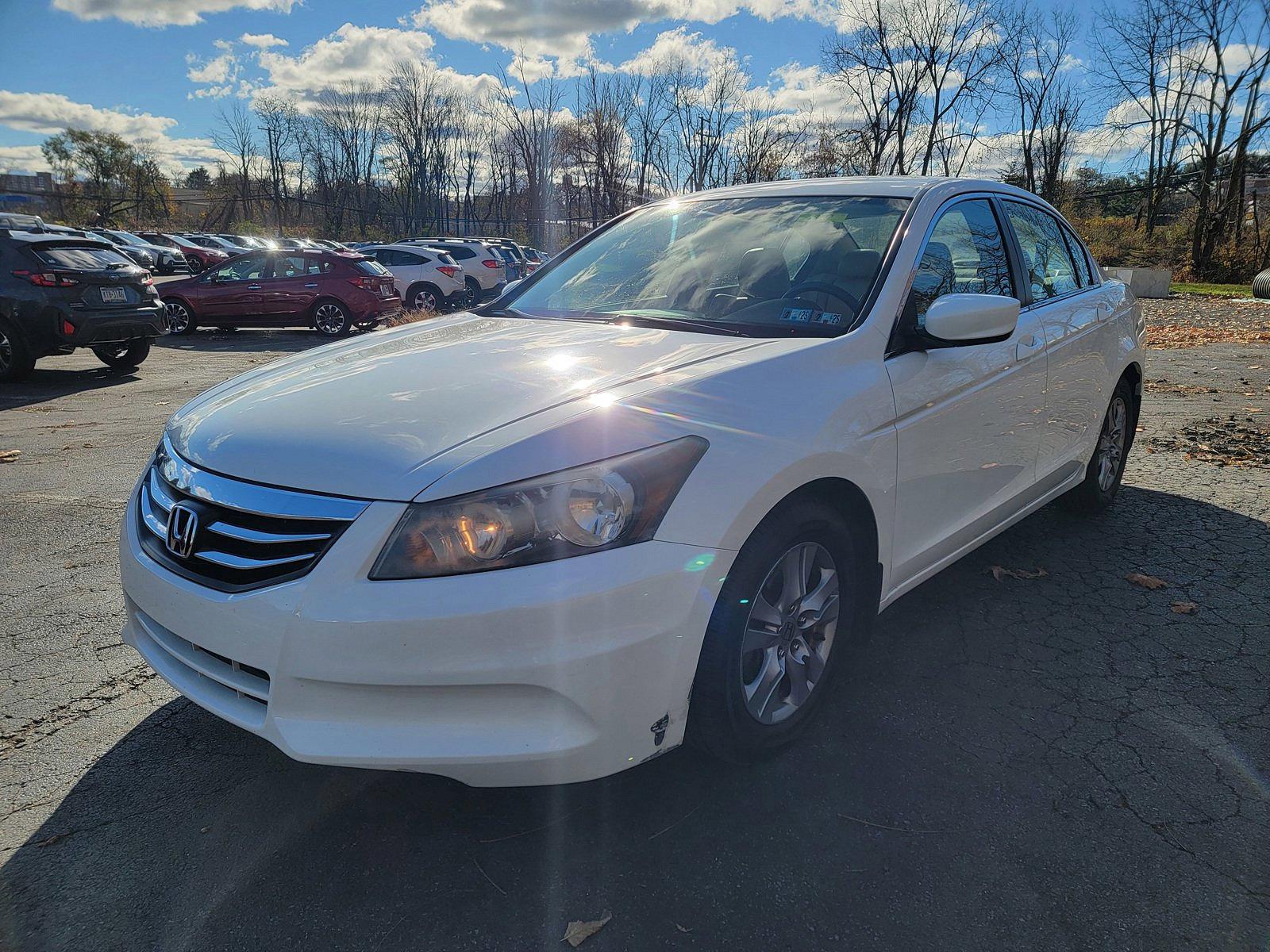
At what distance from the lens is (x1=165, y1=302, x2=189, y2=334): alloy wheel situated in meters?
15.9

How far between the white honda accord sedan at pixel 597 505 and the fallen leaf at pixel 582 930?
1.08 ft

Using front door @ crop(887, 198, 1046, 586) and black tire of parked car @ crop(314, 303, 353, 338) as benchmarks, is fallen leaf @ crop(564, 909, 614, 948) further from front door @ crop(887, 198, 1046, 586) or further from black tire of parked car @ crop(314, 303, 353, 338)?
black tire of parked car @ crop(314, 303, 353, 338)

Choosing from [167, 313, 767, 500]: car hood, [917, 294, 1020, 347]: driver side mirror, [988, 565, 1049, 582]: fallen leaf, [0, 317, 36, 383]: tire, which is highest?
[917, 294, 1020, 347]: driver side mirror

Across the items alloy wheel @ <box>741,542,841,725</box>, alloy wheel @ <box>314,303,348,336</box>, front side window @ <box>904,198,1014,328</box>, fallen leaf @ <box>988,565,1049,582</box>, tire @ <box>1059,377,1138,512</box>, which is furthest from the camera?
alloy wheel @ <box>314,303,348,336</box>

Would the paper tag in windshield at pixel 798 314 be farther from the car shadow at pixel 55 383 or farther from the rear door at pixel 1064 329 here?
the car shadow at pixel 55 383

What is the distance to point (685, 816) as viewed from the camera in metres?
2.28

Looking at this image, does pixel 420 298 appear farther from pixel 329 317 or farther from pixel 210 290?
pixel 210 290

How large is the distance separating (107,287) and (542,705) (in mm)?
10288

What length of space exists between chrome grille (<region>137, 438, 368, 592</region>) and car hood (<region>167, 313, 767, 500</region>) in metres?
0.04

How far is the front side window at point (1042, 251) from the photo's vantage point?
381cm

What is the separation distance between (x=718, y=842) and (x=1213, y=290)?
3272cm

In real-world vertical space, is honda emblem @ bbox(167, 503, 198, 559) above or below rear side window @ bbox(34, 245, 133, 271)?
below

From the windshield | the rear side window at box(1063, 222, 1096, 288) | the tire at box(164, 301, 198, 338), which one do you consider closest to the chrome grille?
the windshield

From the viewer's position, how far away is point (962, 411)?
9.80 feet
